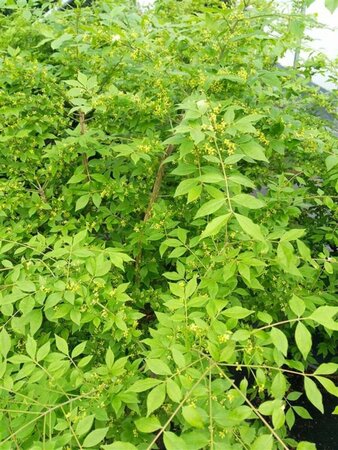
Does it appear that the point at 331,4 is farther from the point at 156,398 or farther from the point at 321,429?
the point at 321,429

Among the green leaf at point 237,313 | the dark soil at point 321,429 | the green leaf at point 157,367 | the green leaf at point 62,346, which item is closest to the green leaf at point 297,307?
the green leaf at point 237,313

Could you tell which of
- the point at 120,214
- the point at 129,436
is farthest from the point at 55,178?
the point at 129,436

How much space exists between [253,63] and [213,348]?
1.42 meters

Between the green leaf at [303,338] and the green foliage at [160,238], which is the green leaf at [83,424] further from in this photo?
the green leaf at [303,338]

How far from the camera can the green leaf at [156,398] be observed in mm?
1045

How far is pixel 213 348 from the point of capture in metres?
1.11

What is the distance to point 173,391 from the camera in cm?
104

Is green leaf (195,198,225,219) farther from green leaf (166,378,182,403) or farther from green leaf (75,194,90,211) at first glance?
green leaf (75,194,90,211)

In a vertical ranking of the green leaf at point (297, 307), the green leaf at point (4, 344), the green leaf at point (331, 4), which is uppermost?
the green leaf at point (331, 4)

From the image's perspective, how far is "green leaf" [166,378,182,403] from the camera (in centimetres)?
103

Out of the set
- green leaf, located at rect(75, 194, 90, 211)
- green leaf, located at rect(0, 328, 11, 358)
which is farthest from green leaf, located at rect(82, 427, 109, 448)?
green leaf, located at rect(75, 194, 90, 211)

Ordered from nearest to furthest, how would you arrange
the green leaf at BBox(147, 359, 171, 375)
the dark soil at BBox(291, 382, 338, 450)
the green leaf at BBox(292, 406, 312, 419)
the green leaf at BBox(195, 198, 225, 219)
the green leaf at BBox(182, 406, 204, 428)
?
the green leaf at BBox(182, 406, 204, 428), the green leaf at BBox(147, 359, 171, 375), the green leaf at BBox(195, 198, 225, 219), the green leaf at BBox(292, 406, 312, 419), the dark soil at BBox(291, 382, 338, 450)

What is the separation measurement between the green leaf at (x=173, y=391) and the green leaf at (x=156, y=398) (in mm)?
34

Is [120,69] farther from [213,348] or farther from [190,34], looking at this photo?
[213,348]
